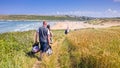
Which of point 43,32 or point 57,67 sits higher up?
point 43,32

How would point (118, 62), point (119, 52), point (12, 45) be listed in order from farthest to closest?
point (12, 45)
point (119, 52)
point (118, 62)

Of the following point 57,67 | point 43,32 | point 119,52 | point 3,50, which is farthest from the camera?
point 43,32

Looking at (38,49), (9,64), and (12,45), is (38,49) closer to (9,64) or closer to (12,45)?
(12,45)

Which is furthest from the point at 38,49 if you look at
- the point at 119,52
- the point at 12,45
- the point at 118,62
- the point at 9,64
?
the point at 118,62

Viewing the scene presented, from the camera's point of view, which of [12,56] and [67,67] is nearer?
[67,67]

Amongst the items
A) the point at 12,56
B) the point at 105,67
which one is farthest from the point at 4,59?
the point at 105,67

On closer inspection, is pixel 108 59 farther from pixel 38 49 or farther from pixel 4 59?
pixel 38 49

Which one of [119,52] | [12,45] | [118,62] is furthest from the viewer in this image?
[12,45]

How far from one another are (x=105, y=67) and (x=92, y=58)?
0.77m

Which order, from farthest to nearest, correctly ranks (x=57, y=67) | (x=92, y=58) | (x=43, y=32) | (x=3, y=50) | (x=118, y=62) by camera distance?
1. (x=43, y=32)
2. (x=3, y=50)
3. (x=57, y=67)
4. (x=92, y=58)
5. (x=118, y=62)

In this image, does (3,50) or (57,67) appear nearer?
(57,67)

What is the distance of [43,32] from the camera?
11633 millimetres

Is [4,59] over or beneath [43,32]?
beneath

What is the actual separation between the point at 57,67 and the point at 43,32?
8.02 ft
